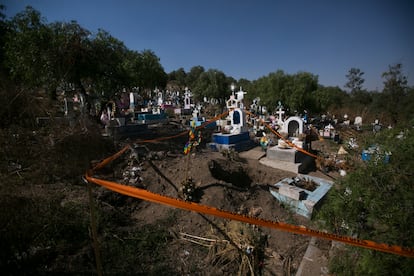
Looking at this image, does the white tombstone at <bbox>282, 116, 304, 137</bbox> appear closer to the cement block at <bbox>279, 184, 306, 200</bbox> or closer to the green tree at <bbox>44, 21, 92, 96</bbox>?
the cement block at <bbox>279, 184, 306, 200</bbox>

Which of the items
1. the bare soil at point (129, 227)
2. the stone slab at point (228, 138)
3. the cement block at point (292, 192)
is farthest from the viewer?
the stone slab at point (228, 138)

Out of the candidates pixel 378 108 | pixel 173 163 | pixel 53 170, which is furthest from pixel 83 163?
pixel 378 108

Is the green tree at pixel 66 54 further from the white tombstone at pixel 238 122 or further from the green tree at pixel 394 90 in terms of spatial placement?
the green tree at pixel 394 90

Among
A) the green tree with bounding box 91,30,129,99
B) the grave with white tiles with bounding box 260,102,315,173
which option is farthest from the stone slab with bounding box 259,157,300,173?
the green tree with bounding box 91,30,129,99

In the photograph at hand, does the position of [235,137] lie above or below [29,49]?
below

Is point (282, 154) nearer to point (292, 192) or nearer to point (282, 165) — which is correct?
point (282, 165)

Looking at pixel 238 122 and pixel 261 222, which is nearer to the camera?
pixel 261 222

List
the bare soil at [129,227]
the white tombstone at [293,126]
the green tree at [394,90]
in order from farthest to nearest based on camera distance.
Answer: the green tree at [394,90] < the white tombstone at [293,126] < the bare soil at [129,227]

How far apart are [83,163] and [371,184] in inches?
244

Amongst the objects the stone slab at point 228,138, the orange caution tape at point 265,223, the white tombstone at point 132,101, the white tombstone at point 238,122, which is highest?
the white tombstone at point 132,101

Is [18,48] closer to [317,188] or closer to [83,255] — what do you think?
[83,255]

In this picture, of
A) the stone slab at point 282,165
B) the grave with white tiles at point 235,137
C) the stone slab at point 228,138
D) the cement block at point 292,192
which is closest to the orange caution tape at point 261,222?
the cement block at point 292,192

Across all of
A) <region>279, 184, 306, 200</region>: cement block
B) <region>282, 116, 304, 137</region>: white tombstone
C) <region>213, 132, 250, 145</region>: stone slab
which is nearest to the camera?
<region>279, 184, 306, 200</region>: cement block

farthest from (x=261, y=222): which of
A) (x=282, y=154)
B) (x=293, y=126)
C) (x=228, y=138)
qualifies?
(x=293, y=126)
